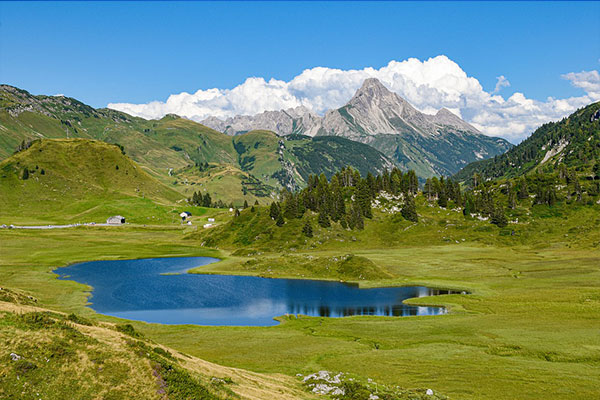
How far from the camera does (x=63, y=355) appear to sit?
31.3 m

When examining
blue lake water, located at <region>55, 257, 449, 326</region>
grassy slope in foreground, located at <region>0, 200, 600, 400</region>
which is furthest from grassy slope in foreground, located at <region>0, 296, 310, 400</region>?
blue lake water, located at <region>55, 257, 449, 326</region>

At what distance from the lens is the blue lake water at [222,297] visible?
306 feet

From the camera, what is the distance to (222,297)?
111m

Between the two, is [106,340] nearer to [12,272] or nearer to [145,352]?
[145,352]

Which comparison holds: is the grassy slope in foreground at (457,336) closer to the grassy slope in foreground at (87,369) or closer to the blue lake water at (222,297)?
the blue lake water at (222,297)

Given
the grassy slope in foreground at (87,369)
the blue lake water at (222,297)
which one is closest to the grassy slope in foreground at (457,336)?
the blue lake water at (222,297)

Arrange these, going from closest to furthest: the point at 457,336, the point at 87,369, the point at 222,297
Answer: the point at 87,369 < the point at 457,336 < the point at 222,297

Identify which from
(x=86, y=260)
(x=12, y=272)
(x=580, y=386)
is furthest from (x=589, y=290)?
(x=86, y=260)

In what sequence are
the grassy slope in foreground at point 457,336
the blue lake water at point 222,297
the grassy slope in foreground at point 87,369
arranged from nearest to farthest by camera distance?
the grassy slope in foreground at point 87,369, the grassy slope in foreground at point 457,336, the blue lake water at point 222,297

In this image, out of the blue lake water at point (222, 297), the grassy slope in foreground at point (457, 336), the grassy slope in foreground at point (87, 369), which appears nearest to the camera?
the grassy slope in foreground at point (87, 369)

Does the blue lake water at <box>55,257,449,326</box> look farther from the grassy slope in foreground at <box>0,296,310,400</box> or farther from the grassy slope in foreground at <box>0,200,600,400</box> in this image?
the grassy slope in foreground at <box>0,296,310,400</box>

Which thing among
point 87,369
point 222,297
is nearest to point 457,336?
point 87,369

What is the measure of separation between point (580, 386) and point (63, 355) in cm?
4748

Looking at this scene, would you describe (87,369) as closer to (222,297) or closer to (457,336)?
(457,336)
